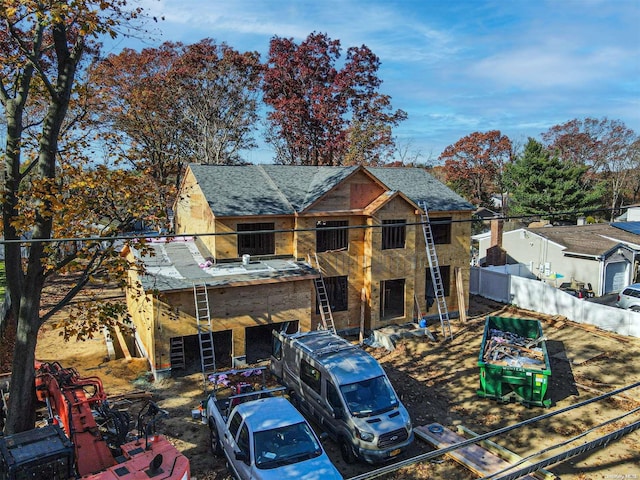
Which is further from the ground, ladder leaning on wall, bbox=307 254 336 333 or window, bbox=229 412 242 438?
ladder leaning on wall, bbox=307 254 336 333

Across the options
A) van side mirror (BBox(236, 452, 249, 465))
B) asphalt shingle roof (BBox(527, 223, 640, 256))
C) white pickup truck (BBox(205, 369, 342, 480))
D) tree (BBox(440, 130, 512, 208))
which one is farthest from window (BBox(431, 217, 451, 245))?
tree (BBox(440, 130, 512, 208))

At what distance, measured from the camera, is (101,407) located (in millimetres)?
11586

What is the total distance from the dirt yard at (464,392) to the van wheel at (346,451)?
196 mm

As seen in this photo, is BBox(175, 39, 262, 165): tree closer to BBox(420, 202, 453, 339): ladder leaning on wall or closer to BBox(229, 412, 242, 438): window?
BBox(420, 202, 453, 339): ladder leaning on wall

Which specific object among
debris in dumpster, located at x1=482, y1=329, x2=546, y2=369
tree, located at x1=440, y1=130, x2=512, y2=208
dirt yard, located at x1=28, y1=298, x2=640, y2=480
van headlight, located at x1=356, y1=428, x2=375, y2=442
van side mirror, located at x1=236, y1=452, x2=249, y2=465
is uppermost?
tree, located at x1=440, y1=130, x2=512, y2=208

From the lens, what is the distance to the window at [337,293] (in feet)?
75.7

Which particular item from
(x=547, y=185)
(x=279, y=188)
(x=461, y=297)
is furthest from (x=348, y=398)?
(x=547, y=185)

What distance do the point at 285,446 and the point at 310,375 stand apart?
3.86 m

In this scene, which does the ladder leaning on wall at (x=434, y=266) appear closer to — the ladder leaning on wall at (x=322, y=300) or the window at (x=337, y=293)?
the window at (x=337, y=293)

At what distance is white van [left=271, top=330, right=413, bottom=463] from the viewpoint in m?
12.2

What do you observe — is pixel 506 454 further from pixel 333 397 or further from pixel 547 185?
pixel 547 185

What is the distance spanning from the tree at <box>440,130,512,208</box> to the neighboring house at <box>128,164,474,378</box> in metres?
38.1

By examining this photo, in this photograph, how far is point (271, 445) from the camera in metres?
10.7

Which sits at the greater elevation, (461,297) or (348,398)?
(461,297)
